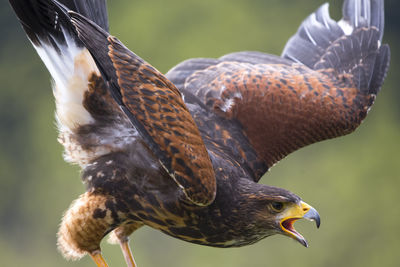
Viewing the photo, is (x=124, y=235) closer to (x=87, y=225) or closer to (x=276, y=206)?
(x=87, y=225)

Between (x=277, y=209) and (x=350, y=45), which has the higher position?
(x=350, y=45)

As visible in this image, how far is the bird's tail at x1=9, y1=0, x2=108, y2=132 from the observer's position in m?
4.52

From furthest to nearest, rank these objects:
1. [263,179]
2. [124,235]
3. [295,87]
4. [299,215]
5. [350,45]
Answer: [263,179] → [350,45] → [295,87] → [124,235] → [299,215]

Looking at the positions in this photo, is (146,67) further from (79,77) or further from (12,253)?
(12,253)

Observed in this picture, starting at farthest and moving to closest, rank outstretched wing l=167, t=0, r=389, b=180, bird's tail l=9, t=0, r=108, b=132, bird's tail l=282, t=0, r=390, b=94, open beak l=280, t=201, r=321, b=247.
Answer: bird's tail l=282, t=0, r=390, b=94, outstretched wing l=167, t=0, r=389, b=180, bird's tail l=9, t=0, r=108, b=132, open beak l=280, t=201, r=321, b=247

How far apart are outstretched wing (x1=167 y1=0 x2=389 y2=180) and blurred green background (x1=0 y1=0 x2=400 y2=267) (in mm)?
5554

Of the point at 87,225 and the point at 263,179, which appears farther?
the point at 263,179

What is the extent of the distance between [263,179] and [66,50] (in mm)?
7324

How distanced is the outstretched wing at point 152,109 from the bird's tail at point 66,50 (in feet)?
1.57

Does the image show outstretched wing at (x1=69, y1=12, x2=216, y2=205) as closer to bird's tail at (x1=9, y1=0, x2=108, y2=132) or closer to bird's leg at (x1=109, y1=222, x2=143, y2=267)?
bird's tail at (x1=9, y1=0, x2=108, y2=132)

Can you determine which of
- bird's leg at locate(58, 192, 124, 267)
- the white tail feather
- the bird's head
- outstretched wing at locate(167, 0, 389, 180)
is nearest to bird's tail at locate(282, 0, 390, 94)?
outstretched wing at locate(167, 0, 389, 180)

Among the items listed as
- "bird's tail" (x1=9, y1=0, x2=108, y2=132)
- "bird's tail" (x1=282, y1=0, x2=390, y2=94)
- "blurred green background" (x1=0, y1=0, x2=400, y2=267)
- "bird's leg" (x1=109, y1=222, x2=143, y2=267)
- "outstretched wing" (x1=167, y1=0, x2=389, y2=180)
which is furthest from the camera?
"blurred green background" (x1=0, y1=0, x2=400, y2=267)

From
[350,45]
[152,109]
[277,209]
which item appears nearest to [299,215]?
[277,209]

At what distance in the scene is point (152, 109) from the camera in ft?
13.5
